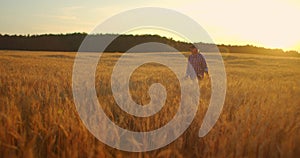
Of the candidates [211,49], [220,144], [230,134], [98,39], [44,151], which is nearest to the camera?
[220,144]

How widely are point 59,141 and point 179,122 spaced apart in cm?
109

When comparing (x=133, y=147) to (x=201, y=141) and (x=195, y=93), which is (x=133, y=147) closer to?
(x=201, y=141)

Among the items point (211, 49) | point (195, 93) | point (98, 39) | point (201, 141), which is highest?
point (98, 39)

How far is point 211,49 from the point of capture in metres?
49.4

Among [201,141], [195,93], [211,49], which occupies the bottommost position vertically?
[201,141]

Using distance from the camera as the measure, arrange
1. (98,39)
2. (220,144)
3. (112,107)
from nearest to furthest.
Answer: (220,144) → (112,107) → (98,39)

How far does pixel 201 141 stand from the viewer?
3088 millimetres

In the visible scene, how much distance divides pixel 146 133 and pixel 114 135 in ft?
1.09

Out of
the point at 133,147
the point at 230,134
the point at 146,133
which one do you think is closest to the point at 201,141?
the point at 230,134

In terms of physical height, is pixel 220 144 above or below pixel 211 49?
below

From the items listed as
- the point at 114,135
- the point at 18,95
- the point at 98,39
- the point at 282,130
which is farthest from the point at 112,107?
the point at 98,39

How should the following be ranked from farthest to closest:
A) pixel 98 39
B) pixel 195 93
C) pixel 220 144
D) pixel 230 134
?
pixel 98 39 < pixel 195 93 < pixel 230 134 < pixel 220 144

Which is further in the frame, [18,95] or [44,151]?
[18,95]

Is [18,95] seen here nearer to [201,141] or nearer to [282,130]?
[201,141]
